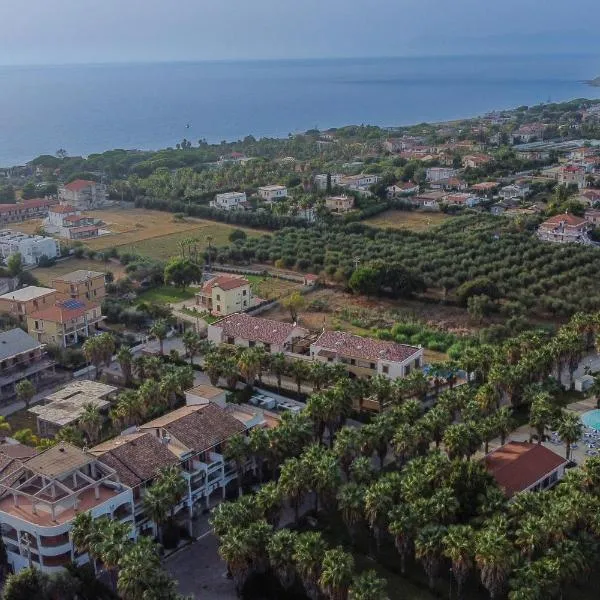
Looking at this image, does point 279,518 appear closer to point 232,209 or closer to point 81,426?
point 81,426

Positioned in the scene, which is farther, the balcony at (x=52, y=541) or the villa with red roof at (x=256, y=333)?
the villa with red roof at (x=256, y=333)

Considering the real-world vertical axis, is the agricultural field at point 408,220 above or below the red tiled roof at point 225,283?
below

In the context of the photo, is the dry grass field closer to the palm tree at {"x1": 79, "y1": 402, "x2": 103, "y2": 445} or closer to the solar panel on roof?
the solar panel on roof

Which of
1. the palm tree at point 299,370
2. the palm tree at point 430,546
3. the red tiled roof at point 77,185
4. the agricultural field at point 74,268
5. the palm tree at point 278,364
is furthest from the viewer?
the red tiled roof at point 77,185

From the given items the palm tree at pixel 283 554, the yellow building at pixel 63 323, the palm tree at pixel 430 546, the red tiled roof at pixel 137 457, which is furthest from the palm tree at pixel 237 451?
the yellow building at pixel 63 323

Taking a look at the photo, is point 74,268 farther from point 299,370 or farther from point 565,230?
point 565,230

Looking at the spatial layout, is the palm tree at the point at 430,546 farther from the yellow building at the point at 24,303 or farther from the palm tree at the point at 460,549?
the yellow building at the point at 24,303

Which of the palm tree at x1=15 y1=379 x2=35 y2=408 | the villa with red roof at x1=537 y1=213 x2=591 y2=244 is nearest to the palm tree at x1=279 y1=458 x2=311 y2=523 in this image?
the palm tree at x1=15 y1=379 x2=35 y2=408

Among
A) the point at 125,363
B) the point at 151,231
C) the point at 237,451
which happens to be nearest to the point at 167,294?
the point at 125,363
